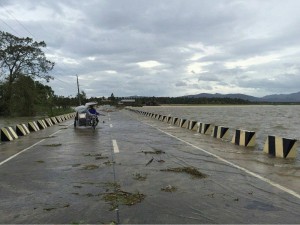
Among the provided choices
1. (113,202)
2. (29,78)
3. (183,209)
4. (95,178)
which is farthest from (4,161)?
(29,78)

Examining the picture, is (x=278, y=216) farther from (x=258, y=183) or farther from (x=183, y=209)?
(x=258, y=183)

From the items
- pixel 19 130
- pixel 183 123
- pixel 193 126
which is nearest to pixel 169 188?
pixel 19 130

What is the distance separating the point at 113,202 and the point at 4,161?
21.7 ft

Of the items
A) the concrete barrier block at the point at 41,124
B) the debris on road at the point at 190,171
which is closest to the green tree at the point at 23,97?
the concrete barrier block at the point at 41,124

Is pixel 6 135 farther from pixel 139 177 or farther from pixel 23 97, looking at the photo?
pixel 23 97

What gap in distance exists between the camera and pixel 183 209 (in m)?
6.56

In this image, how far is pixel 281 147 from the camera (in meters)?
13.8

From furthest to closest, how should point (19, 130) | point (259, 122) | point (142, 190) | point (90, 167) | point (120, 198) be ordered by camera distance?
point (259, 122) → point (19, 130) → point (90, 167) → point (142, 190) → point (120, 198)

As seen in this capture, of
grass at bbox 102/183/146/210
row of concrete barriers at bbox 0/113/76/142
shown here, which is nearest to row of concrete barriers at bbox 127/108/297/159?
grass at bbox 102/183/146/210

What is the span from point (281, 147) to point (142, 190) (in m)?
7.70

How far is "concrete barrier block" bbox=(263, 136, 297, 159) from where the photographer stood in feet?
44.0

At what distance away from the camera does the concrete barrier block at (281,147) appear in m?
13.4

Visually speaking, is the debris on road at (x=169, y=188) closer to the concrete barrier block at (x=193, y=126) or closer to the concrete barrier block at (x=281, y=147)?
the concrete barrier block at (x=281, y=147)

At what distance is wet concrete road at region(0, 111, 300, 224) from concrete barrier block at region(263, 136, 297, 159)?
55.5 inches
